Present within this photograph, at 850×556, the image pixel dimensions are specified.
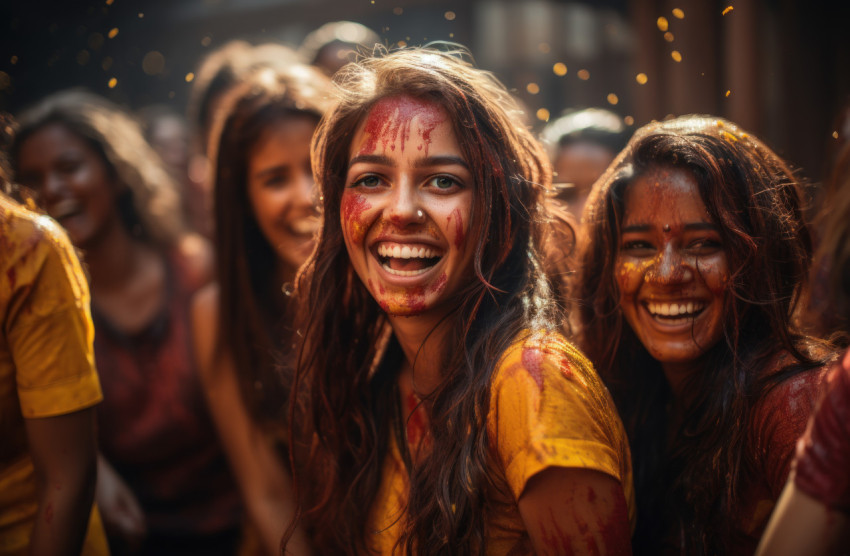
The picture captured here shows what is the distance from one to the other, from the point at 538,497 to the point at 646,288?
65cm

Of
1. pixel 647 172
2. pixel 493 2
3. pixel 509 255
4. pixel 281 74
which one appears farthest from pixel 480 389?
pixel 493 2

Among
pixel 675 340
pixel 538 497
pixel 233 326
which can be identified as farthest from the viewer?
pixel 233 326

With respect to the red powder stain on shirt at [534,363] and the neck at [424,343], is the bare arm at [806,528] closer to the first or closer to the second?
the red powder stain on shirt at [534,363]

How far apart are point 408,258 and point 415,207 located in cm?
13

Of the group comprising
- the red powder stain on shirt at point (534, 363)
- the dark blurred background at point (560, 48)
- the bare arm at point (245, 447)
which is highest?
the dark blurred background at point (560, 48)

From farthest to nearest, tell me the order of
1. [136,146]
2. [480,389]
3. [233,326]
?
[136,146]
[233,326]
[480,389]

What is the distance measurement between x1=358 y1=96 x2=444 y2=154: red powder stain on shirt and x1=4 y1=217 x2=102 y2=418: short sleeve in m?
0.84

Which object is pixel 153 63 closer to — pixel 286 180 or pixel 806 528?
pixel 286 180

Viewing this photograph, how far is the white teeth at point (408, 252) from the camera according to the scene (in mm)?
1711

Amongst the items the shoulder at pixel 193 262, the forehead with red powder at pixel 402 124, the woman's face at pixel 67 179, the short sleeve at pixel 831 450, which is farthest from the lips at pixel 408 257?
the woman's face at pixel 67 179

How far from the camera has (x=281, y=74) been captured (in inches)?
116

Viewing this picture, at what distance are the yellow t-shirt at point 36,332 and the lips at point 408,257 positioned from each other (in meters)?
0.82

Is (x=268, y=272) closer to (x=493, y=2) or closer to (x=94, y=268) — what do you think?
(x=94, y=268)

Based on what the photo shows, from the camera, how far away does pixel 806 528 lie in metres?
1.15
